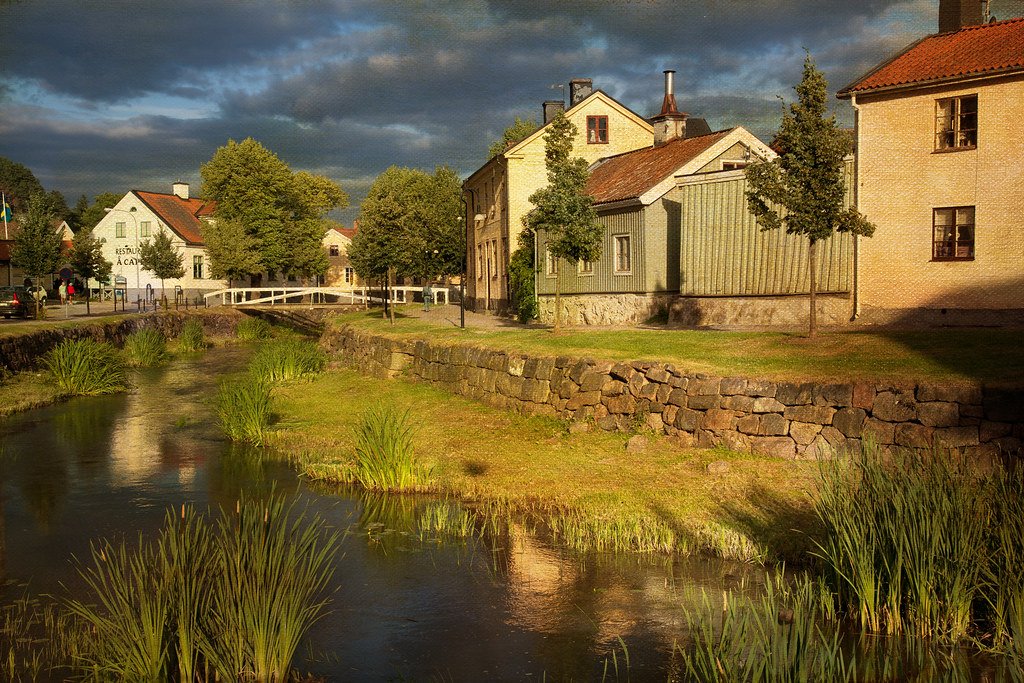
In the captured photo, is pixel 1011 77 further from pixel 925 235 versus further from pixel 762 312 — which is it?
pixel 762 312

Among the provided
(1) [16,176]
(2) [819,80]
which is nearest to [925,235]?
(2) [819,80]

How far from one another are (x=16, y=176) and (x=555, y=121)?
12478 cm

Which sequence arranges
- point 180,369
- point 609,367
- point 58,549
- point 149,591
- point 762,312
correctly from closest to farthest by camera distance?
point 149,591 < point 58,549 < point 609,367 < point 762,312 < point 180,369

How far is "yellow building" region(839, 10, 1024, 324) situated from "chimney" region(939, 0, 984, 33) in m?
0.95

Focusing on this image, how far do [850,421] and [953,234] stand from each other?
13.6m

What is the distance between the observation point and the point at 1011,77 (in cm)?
2212

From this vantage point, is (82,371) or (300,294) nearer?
(82,371)

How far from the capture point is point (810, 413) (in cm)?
1288

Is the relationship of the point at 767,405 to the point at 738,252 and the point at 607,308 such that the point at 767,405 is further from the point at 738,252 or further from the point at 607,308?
the point at 607,308

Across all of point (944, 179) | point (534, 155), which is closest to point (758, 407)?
point (944, 179)

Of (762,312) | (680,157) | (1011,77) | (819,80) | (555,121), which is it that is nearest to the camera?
(819,80)

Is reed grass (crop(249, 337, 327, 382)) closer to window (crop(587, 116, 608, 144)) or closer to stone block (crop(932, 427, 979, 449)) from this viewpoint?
stone block (crop(932, 427, 979, 449))

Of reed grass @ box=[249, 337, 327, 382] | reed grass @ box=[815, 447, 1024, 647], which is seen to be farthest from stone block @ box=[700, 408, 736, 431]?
reed grass @ box=[249, 337, 327, 382]

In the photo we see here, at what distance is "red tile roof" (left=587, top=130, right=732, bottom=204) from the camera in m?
30.2
